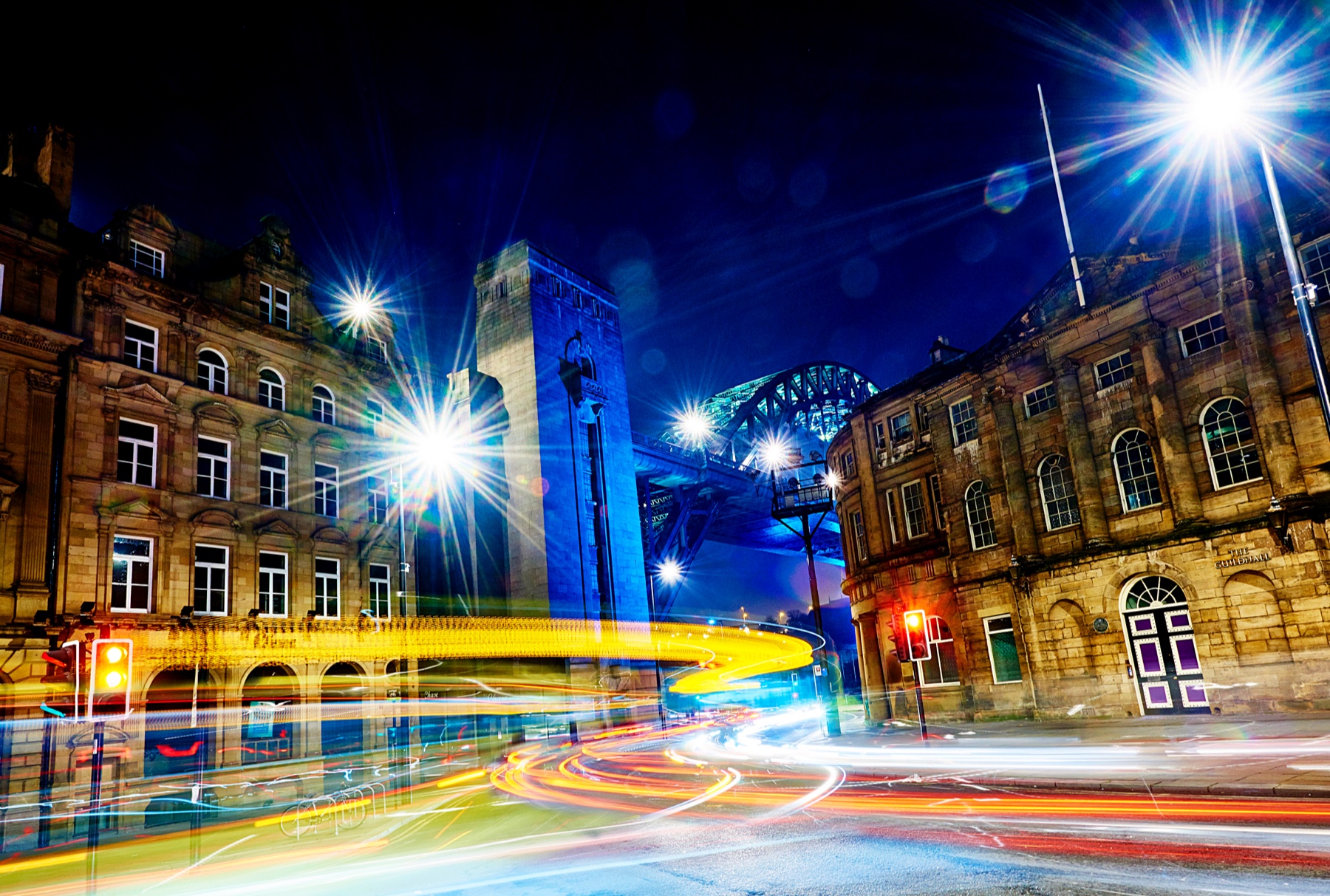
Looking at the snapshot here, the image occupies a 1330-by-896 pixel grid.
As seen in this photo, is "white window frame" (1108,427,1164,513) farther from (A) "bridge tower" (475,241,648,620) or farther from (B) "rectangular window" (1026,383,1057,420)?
(A) "bridge tower" (475,241,648,620)

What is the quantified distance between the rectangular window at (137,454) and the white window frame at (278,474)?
3.56 metres

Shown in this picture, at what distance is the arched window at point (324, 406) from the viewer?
110 ft

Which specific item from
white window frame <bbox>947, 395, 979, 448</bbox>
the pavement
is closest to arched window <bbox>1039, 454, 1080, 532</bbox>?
white window frame <bbox>947, 395, 979, 448</bbox>

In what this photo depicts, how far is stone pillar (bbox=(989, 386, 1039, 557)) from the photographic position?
30.3 metres

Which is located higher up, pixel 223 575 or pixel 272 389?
pixel 272 389

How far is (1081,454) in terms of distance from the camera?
1118 inches

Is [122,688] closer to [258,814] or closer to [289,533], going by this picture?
[258,814]

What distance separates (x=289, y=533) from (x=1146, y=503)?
29083 millimetres

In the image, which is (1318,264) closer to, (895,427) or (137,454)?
(895,427)

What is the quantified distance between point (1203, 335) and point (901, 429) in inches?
536

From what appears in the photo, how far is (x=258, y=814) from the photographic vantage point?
742 inches

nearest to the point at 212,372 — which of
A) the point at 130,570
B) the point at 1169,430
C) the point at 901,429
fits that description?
the point at 130,570

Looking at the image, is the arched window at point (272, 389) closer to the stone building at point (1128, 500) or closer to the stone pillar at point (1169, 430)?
the stone building at point (1128, 500)

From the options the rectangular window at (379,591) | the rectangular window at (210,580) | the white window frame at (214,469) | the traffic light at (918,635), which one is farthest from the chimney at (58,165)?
the traffic light at (918,635)
